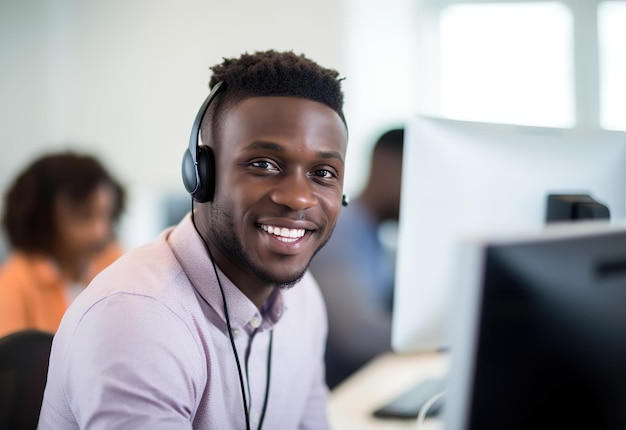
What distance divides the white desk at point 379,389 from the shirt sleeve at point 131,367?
55 centimetres

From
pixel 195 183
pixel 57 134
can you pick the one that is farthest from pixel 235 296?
pixel 57 134

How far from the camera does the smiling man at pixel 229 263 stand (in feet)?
2.55

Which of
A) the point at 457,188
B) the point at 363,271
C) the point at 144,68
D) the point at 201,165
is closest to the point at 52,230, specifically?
the point at 363,271

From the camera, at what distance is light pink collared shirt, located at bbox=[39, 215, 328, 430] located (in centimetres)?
72

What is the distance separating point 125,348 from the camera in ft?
2.41

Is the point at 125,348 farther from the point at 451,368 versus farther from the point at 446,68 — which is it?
the point at 446,68

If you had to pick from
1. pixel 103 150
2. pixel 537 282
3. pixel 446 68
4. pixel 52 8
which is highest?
pixel 52 8

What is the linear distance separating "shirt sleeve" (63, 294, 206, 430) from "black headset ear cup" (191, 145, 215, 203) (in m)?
0.21

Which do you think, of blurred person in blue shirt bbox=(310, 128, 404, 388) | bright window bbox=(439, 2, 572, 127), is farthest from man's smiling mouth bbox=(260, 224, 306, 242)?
bright window bbox=(439, 2, 572, 127)

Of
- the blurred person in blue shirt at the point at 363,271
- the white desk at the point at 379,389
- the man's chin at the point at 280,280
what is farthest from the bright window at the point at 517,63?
the man's chin at the point at 280,280

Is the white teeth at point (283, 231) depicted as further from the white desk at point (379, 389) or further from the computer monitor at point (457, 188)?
the white desk at point (379, 389)

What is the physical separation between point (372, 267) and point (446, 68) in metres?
1.73

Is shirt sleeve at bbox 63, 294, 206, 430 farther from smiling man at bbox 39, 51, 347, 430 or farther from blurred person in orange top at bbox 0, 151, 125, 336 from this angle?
blurred person in orange top at bbox 0, 151, 125, 336

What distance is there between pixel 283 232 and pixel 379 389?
719 millimetres
